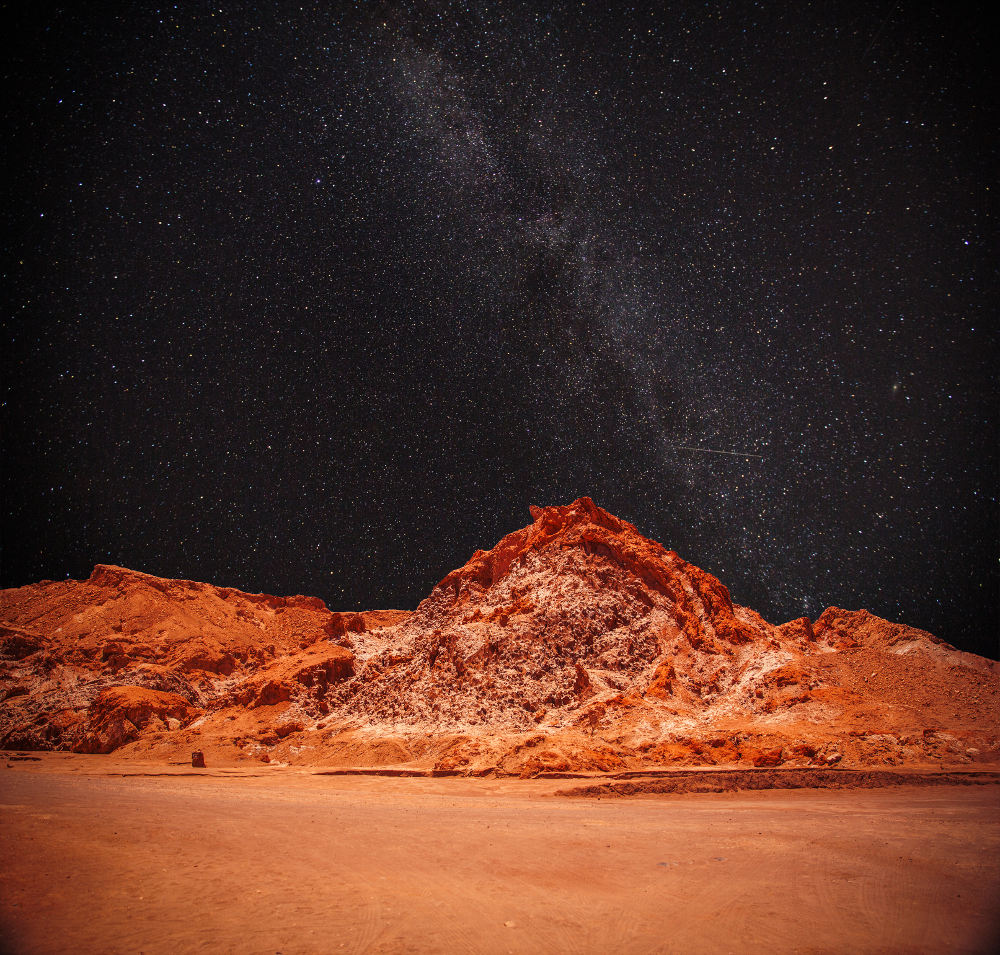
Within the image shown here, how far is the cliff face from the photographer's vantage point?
2600cm

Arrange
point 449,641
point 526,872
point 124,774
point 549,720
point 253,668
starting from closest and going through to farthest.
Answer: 1. point 526,872
2. point 124,774
3. point 549,720
4. point 449,641
5. point 253,668

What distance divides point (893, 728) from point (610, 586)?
17929 mm

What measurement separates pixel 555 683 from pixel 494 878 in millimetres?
25430

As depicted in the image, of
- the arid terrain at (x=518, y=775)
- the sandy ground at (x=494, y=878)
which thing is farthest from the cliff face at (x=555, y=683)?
the sandy ground at (x=494, y=878)

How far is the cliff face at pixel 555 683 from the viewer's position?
1024 inches

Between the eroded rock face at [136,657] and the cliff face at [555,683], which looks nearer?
the cliff face at [555,683]

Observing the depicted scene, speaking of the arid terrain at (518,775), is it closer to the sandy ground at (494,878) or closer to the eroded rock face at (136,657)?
the sandy ground at (494,878)

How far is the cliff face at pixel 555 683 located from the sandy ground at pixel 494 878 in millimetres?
11709

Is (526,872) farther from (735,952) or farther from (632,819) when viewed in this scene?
(632,819)

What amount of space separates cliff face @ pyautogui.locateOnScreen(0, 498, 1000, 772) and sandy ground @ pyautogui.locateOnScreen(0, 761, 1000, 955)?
11.7 meters

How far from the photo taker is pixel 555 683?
108ft

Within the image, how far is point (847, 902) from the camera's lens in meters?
7.36

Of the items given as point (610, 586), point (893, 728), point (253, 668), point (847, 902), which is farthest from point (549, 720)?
point (253, 668)

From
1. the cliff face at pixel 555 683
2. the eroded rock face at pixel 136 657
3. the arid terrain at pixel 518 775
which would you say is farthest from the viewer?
the eroded rock face at pixel 136 657
